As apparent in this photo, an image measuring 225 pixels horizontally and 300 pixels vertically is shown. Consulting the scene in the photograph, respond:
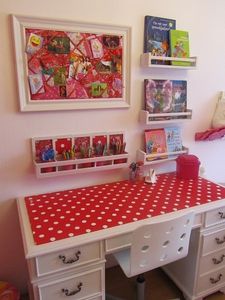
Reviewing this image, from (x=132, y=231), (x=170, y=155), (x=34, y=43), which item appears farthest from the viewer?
(x=170, y=155)

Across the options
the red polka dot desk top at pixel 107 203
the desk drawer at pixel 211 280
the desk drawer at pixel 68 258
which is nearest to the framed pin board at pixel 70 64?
the red polka dot desk top at pixel 107 203

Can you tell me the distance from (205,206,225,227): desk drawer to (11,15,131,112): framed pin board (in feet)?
2.75

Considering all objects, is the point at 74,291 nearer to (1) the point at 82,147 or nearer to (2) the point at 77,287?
(2) the point at 77,287

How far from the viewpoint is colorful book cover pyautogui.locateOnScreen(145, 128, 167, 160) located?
1.75 metres

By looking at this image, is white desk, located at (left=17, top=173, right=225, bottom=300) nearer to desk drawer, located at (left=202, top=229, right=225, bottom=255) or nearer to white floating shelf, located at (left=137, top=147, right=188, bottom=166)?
desk drawer, located at (left=202, top=229, right=225, bottom=255)

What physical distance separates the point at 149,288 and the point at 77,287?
792 millimetres

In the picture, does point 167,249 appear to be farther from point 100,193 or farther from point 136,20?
point 136,20

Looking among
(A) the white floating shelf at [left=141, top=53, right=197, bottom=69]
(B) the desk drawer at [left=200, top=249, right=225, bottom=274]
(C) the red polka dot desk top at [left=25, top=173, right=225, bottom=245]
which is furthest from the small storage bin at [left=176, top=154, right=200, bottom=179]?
(A) the white floating shelf at [left=141, top=53, right=197, bottom=69]

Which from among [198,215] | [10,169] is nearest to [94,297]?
[198,215]

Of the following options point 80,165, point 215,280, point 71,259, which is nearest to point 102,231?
point 71,259

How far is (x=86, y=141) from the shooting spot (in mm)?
1577

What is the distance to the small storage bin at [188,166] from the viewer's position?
1722mm

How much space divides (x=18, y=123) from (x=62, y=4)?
27.3 inches

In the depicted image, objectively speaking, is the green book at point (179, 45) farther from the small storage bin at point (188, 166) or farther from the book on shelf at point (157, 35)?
the small storage bin at point (188, 166)
